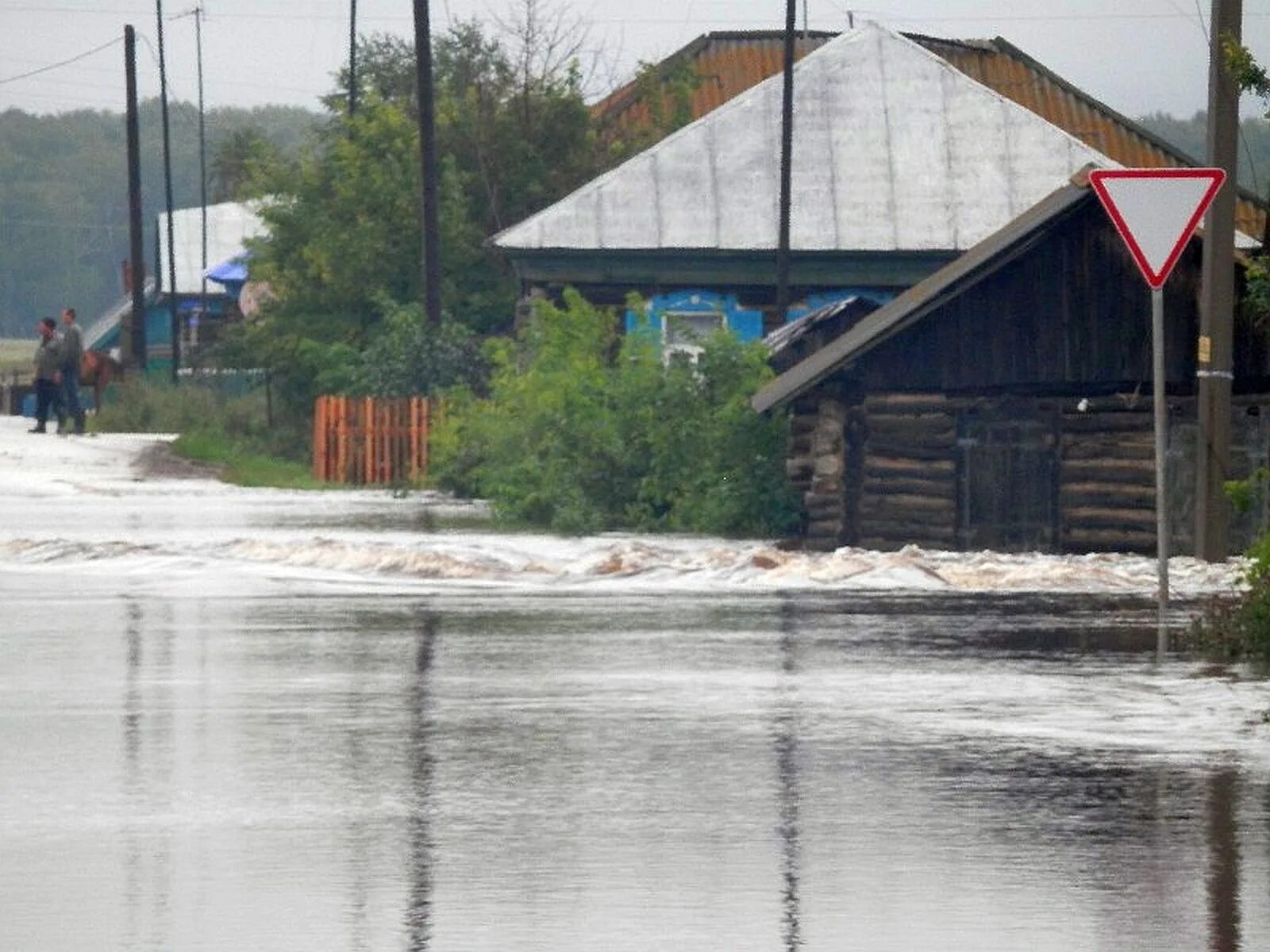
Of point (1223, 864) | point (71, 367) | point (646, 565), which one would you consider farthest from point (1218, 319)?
point (71, 367)

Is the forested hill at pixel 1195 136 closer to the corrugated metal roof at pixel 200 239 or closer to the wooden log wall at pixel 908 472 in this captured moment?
the corrugated metal roof at pixel 200 239

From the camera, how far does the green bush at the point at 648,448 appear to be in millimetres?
31297

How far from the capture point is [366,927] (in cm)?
897

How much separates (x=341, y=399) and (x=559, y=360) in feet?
36.2

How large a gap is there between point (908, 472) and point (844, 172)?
1981cm

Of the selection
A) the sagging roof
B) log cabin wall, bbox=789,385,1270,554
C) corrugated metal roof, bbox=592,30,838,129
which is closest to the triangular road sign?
log cabin wall, bbox=789,385,1270,554

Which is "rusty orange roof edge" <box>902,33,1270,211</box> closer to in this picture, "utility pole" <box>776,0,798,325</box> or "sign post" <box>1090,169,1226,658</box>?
"utility pole" <box>776,0,798,325</box>

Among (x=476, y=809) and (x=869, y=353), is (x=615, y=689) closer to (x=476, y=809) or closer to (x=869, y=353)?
(x=476, y=809)

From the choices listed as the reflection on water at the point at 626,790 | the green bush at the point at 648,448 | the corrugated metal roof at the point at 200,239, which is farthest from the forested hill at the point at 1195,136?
the reflection on water at the point at 626,790

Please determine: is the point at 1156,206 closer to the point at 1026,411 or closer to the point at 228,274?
the point at 1026,411

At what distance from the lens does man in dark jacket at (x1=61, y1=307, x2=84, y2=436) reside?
50625mm

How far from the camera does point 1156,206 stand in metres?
20.5

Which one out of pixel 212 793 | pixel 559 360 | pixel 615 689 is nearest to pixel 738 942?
pixel 212 793

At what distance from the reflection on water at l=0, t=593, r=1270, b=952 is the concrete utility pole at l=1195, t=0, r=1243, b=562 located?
6.15 meters
